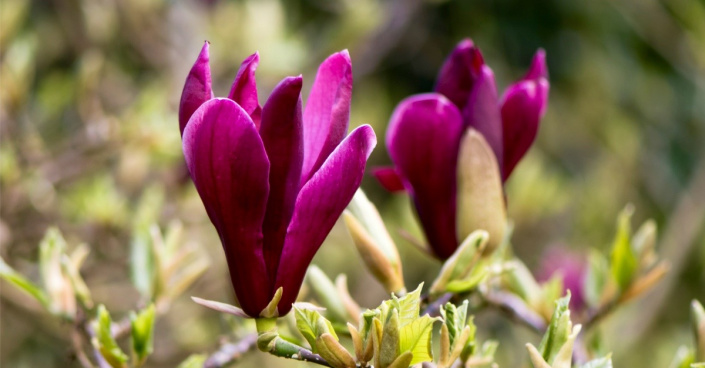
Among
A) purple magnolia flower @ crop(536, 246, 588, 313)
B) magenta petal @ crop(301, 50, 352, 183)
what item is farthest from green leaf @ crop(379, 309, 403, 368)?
purple magnolia flower @ crop(536, 246, 588, 313)

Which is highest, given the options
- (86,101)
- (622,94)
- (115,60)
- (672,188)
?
(86,101)

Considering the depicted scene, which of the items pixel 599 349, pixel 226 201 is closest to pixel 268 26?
pixel 599 349

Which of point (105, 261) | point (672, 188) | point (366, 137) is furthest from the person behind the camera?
point (672, 188)

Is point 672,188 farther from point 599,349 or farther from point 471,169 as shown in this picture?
point 471,169

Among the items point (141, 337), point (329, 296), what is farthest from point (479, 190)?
point (141, 337)

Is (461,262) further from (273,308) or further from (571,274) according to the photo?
(571,274)

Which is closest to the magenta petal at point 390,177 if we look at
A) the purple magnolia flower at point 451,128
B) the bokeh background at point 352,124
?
the purple magnolia flower at point 451,128
